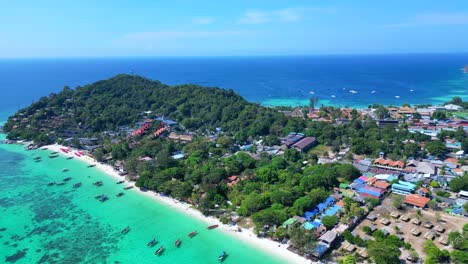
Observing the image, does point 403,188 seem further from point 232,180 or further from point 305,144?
point 232,180

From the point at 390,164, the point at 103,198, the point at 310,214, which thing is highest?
the point at 390,164

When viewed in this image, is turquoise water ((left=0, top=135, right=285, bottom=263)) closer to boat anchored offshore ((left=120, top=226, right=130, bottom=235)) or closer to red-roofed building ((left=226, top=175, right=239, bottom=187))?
boat anchored offshore ((left=120, top=226, right=130, bottom=235))

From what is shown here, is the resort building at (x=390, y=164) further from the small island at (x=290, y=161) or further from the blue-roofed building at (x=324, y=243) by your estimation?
the blue-roofed building at (x=324, y=243)

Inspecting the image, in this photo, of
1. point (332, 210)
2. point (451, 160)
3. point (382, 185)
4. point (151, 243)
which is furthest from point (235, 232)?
point (451, 160)

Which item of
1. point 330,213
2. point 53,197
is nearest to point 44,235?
point 53,197

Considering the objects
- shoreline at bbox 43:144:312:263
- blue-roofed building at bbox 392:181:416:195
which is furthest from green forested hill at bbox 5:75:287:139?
blue-roofed building at bbox 392:181:416:195

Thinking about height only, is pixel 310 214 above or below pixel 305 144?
below
